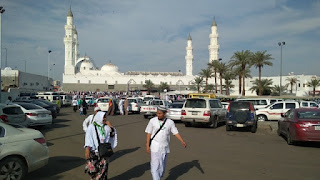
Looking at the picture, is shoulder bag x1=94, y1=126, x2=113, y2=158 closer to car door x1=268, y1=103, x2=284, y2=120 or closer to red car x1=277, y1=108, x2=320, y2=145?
red car x1=277, y1=108, x2=320, y2=145

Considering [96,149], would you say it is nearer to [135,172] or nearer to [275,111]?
[135,172]

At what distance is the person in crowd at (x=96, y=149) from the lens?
510 cm

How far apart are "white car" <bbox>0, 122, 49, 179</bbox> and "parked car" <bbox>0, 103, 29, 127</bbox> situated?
6125 mm

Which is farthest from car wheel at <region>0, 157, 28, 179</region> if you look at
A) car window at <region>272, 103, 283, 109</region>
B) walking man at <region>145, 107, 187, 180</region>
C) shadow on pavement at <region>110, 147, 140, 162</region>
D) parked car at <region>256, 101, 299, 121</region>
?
car window at <region>272, 103, 283, 109</region>

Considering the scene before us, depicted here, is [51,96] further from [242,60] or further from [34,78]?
[34,78]

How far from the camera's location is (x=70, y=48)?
90438 mm

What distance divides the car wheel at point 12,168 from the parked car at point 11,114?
6.48 m

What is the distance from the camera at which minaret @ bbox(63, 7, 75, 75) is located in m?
88.4

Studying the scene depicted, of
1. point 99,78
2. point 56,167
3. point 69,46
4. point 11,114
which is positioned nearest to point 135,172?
→ point 56,167

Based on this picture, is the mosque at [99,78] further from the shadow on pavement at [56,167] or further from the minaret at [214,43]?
the shadow on pavement at [56,167]

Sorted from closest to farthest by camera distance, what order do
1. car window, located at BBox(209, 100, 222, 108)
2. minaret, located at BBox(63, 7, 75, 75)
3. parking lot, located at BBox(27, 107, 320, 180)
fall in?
parking lot, located at BBox(27, 107, 320, 180) → car window, located at BBox(209, 100, 222, 108) → minaret, located at BBox(63, 7, 75, 75)

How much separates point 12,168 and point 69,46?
89.9 m

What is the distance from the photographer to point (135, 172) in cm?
667

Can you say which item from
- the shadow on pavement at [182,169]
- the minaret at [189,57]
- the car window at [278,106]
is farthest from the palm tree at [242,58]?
the minaret at [189,57]
